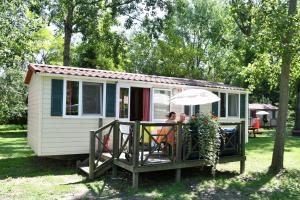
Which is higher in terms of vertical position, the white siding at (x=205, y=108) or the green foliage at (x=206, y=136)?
the white siding at (x=205, y=108)

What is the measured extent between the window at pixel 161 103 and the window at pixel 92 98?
2.00 metres

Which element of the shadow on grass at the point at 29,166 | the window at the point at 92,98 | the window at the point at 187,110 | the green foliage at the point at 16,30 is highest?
the green foliage at the point at 16,30

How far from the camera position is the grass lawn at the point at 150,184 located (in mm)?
6625

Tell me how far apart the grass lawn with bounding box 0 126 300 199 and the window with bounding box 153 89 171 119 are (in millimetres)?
2580

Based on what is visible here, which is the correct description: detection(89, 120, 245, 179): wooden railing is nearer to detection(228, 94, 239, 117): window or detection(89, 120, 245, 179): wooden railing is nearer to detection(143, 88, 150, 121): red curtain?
detection(143, 88, 150, 121): red curtain

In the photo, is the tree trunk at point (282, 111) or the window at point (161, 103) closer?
the tree trunk at point (282, 111)

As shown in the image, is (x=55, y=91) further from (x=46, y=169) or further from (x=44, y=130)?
(x=46, y=169)

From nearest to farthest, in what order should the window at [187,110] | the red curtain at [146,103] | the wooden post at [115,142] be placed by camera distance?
the wooden post at [115,142] < the red curtain at [146,103] < the window at [187,110]

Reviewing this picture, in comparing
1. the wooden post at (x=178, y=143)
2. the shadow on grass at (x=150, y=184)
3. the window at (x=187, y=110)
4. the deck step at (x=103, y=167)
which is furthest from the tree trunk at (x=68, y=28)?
the wooden post at (x=178, y=143)

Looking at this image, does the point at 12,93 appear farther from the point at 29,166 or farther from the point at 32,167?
the point at 32,167

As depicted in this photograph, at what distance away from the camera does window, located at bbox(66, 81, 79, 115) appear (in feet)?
30.9

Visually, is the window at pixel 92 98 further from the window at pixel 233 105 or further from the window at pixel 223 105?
the window at pixel 233 105

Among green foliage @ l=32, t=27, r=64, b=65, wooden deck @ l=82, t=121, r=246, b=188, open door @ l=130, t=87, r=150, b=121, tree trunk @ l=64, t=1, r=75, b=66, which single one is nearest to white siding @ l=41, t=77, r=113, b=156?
wooden deck @ l=82, t=121, r=246, b=188

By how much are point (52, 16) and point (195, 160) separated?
13998 millimetres
